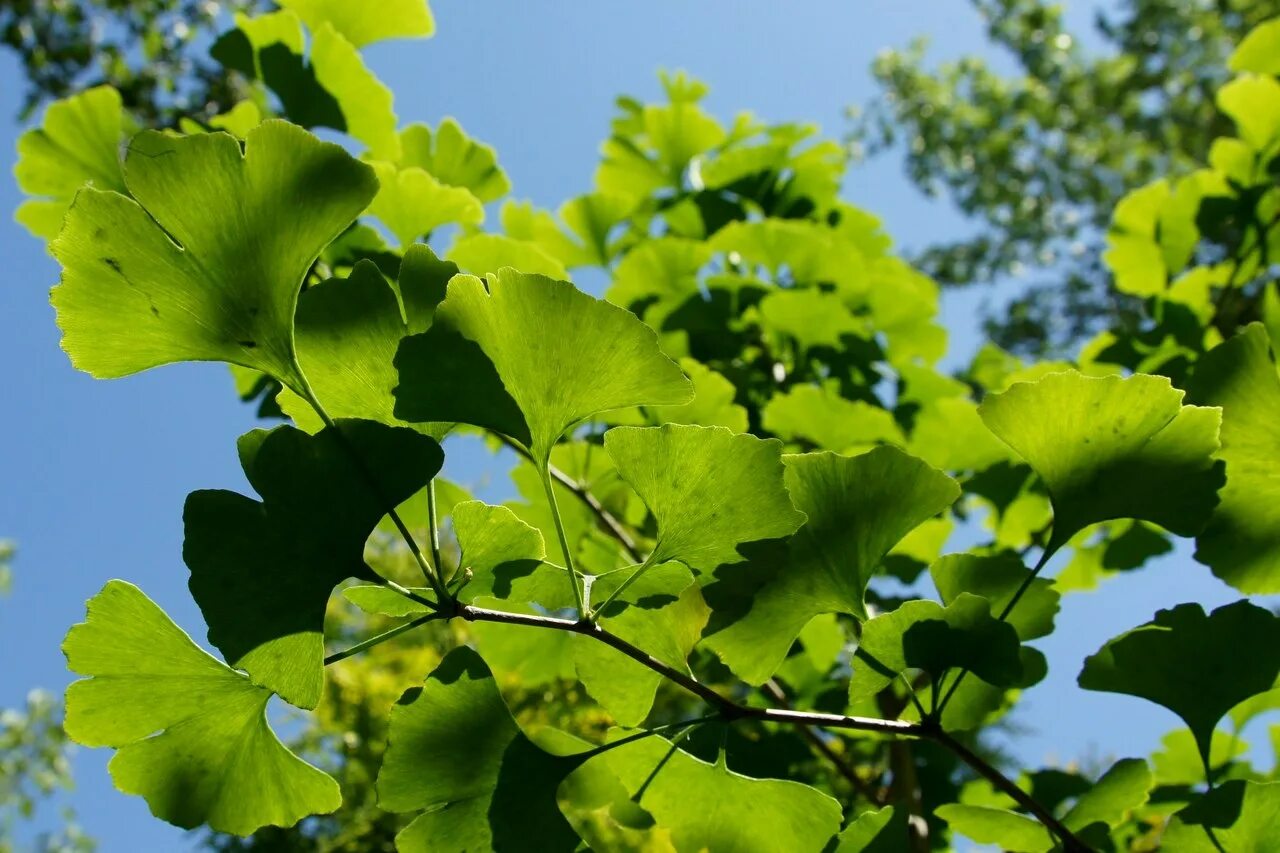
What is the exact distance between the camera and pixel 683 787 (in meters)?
0.59

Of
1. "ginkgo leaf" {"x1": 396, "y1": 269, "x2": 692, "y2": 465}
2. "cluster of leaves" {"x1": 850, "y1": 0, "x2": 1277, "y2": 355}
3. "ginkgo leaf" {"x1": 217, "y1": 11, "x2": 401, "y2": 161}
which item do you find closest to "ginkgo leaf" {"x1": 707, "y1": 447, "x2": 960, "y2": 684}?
"ginkgo leaf" {"x1": 396, "y1": 269, "x2": 692, "y2": 465}

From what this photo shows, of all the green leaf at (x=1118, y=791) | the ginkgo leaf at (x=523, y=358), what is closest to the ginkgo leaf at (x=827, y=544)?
the ginkgo leaf at (x=523, y=358)

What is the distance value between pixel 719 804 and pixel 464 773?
0.15 m

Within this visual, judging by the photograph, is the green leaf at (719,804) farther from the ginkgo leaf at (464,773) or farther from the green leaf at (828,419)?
the green leaf at (828,419)

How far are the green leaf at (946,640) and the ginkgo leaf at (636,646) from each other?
0.34 ft

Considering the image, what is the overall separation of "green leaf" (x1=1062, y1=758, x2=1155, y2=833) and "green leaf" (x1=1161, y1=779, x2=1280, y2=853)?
8cm

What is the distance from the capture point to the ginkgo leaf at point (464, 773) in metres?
0.54

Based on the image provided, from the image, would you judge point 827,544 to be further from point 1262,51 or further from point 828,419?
point 1262,51

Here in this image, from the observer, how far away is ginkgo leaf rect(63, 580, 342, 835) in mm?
508

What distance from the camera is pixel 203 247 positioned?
485 mm

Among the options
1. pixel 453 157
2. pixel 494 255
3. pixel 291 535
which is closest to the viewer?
pixel 291 535

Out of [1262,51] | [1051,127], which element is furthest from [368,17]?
[1051,127]

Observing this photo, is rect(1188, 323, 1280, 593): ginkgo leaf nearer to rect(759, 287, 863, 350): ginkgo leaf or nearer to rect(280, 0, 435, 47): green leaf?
rect(759, 287, 863, 350): ginkgo leaf

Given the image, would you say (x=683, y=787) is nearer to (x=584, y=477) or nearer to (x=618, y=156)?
(x=584, y=477)
